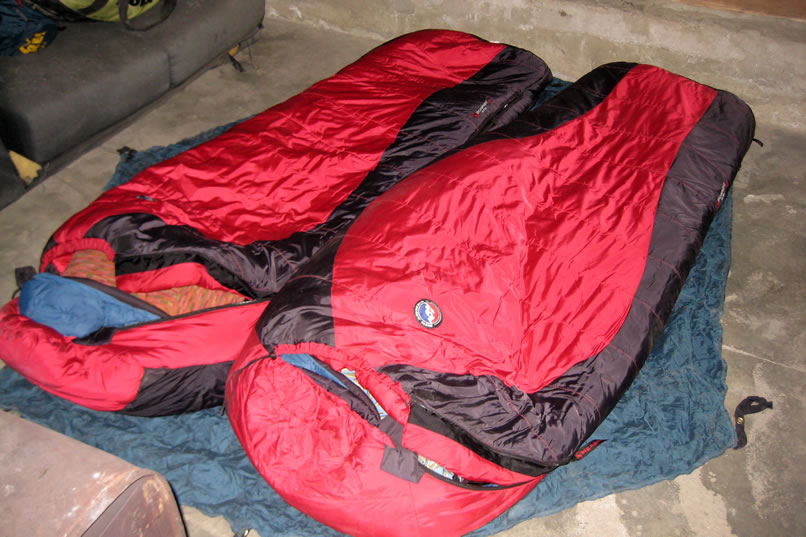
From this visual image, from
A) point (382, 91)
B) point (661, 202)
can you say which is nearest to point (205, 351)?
point (382, 91)

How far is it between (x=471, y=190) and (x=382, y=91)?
0.75m

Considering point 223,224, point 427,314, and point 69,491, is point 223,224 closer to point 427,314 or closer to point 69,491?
point 427,314

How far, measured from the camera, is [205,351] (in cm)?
148

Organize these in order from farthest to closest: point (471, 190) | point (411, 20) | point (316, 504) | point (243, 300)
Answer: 1. point (411, 20)
2. point (243, 300)
3. point (471, 190)
4. point (316, 504)

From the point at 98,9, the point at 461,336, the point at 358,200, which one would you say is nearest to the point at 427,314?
the point at 461,336

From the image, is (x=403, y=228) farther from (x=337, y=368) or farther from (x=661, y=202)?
(x=661, y=202)

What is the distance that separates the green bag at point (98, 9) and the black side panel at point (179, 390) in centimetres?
167

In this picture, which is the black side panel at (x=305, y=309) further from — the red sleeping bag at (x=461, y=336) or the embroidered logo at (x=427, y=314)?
the embroidered logo at (x=427, y=314)

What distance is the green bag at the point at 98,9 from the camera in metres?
2.25

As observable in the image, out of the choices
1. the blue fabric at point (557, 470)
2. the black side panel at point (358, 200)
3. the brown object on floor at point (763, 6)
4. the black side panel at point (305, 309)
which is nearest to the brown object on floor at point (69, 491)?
the black side panel at point (305, 309)

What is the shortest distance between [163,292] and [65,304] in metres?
0.27

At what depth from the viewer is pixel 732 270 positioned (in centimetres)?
202

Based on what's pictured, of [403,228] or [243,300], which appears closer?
[403,228]

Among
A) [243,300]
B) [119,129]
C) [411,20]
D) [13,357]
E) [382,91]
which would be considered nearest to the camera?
[13,357]
